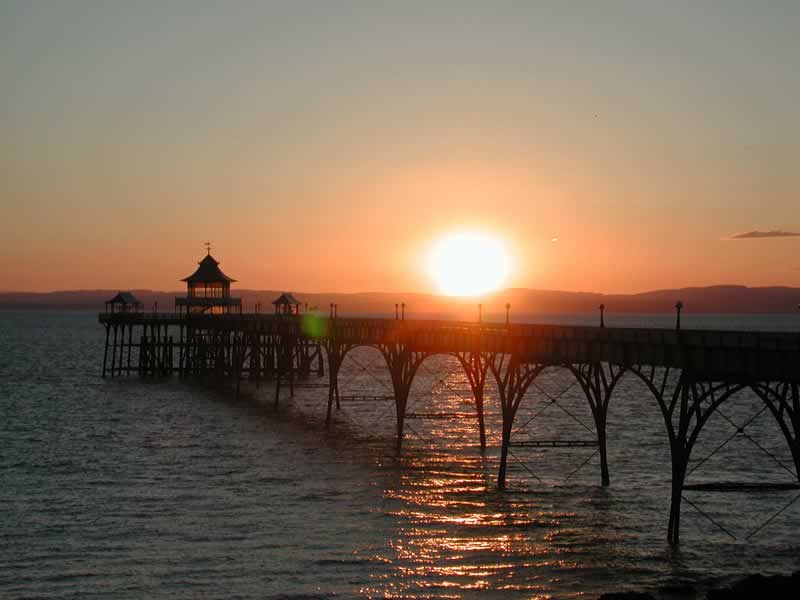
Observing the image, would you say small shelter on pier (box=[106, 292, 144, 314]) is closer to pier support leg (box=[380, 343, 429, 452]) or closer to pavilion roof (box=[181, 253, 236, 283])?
pavilion roof (box=[181, 253, 236, 283])

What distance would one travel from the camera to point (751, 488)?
1154 inches

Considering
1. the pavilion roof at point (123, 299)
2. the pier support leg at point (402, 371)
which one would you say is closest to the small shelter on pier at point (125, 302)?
the pavilion roof at point (123, 299)

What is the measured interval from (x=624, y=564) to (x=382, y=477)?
47.6 ft

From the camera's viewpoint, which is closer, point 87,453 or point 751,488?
point 751,488

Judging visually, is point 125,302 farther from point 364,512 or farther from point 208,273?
point 364,512

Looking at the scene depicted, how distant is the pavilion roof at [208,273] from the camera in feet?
340

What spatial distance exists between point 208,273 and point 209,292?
184cm

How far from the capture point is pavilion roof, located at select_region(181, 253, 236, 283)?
340 ft

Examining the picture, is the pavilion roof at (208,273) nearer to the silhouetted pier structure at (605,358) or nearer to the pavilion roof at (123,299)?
the pavilion roof at (123,299)

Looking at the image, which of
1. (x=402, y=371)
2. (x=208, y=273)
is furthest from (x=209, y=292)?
(x=402, y=371)

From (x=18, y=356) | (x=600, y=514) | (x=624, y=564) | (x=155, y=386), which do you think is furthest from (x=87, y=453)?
(x=18, y=356)

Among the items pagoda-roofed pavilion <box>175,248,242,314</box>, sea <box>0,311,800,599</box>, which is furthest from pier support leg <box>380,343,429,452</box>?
pagoda-roofed pavilion <box>175,248,242,314</box>

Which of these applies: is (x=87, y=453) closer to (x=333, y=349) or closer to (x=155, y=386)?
(x=333, y=349)

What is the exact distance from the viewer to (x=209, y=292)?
342 feet
